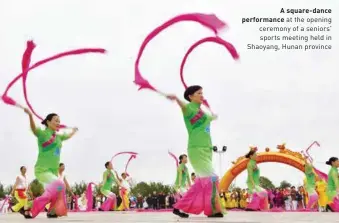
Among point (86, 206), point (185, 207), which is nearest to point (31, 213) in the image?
point (185, 207)

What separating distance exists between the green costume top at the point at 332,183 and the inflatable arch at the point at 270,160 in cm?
1596

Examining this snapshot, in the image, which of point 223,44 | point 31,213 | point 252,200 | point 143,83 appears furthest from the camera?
point 252,200

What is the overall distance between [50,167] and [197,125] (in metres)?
3.75

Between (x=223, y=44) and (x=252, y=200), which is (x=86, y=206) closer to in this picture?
(x=252, y=200)

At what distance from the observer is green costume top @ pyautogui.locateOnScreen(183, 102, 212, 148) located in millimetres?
10359

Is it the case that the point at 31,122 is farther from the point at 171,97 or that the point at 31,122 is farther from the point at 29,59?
the point at 171,97

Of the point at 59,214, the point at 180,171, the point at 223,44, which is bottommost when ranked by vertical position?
the point at 59,214

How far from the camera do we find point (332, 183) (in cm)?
1678

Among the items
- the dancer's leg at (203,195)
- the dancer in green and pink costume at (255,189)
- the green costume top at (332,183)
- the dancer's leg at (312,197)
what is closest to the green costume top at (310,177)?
the dancer's leg at (312,197)

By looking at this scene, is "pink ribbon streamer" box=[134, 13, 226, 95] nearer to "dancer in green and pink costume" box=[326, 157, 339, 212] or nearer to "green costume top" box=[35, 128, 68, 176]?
"green costume top" box=[35, 128, 68, 176]

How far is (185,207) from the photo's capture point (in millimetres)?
10008

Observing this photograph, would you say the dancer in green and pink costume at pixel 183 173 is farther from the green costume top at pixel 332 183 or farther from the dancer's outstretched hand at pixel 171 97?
the dancer's outstretched hand at pixel 171 97

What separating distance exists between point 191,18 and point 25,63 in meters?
4.20

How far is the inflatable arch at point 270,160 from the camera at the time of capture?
33494 mm
